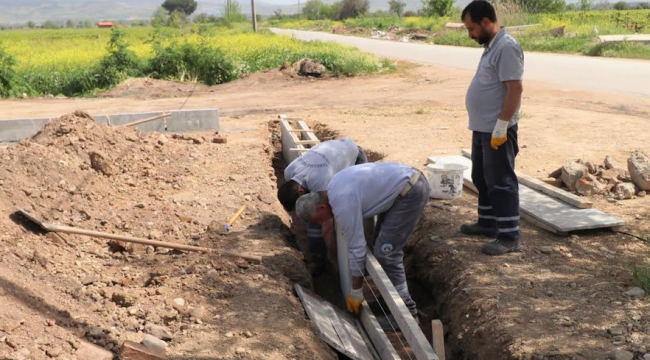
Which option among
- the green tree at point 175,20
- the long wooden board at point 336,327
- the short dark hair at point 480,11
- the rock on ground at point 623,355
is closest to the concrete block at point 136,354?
the long wooden board at point 336,327

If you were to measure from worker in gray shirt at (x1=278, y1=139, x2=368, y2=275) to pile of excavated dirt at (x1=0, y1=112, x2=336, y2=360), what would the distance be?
27cm

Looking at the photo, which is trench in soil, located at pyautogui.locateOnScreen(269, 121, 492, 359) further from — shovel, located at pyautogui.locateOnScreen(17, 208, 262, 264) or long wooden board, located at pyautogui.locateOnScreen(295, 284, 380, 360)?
shovel, located at pyautogui.locateOnScreen(17, 208, 262, 264)

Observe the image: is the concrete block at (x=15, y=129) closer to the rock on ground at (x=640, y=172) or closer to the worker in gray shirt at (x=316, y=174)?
the worker in gray shirt at (x=316, y=174)

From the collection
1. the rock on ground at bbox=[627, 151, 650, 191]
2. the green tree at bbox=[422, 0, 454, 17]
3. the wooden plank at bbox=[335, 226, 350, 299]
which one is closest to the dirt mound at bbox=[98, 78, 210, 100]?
the wooden plank at bbox=[335, 226, 350, 299]

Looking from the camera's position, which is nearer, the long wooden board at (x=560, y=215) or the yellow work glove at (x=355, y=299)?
the yellow work glove at (x=355, y=299)

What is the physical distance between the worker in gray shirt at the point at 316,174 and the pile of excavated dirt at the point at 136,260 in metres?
0.27

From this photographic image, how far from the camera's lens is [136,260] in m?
4.81

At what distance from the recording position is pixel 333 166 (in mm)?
5121

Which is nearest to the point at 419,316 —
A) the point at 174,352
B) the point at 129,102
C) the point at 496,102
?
the point at 496,102

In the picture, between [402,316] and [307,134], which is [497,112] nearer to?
[402,316]

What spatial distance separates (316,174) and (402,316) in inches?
55.6

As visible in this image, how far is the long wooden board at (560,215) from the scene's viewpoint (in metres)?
5.06

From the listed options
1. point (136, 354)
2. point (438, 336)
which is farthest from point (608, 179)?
point (136, 354)

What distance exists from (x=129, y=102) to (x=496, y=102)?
1172 cm
